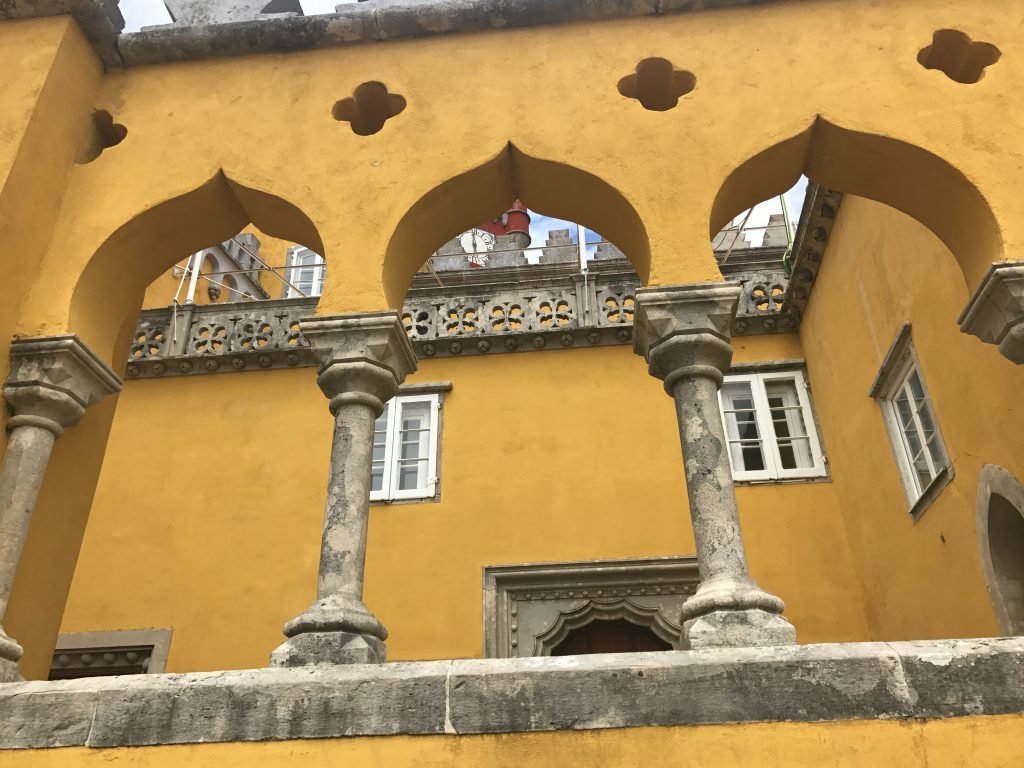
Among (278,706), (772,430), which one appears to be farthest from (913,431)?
(278,706)

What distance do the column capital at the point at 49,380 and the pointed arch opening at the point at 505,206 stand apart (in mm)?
1524

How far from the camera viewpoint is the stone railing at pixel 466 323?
8.51m

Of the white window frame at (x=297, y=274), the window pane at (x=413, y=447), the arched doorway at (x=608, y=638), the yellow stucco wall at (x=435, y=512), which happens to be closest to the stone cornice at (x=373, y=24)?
the yellow stucco wall at (x=435, y=512)

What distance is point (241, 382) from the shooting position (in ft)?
28.9

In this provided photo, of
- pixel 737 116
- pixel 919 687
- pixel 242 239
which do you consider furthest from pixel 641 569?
pixel 242 239

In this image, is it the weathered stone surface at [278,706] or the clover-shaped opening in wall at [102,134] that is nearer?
the weathered stone surface at [278,706]

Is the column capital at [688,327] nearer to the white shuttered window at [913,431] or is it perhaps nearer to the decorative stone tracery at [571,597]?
the white shuttered window at [913,431]

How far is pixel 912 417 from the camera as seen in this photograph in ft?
21.2

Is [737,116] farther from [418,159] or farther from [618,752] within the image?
[618,752]

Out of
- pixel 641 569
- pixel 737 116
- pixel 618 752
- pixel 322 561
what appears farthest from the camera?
pixel 641 569

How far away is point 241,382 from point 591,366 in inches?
136

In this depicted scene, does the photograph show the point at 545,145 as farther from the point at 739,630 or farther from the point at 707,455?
the point at 739,630

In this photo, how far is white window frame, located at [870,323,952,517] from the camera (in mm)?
6039

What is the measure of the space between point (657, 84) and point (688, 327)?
1960 mm
